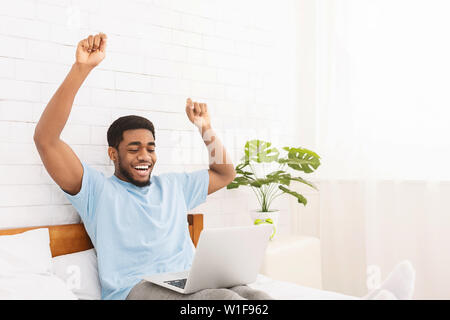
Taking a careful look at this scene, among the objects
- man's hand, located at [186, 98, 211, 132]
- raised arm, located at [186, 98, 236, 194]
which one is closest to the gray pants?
raised arm, located at [186, 98, 236, 194]

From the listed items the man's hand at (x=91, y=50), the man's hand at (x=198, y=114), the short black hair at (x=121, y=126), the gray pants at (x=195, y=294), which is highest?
the man's hand at (x=91, y=50)

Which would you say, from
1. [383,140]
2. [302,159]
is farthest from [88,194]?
[383,140]

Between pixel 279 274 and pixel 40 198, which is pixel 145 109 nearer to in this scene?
pixel 40 198

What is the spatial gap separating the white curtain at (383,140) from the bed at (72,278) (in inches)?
36.0

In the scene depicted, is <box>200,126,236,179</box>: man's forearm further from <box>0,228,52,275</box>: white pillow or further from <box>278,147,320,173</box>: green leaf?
<box>0,228,52,275</box>: white pillow

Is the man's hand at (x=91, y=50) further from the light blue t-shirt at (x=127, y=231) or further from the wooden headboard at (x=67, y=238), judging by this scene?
the wooden headboard at (x=67, y=238)

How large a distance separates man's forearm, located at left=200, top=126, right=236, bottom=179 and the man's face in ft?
1.10

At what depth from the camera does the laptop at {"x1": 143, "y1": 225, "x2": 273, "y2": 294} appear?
158 centimetres

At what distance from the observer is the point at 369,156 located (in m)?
2.73

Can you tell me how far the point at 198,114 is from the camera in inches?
96.6

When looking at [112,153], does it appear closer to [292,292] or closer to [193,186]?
[193,186]

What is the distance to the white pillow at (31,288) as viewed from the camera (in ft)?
4.86

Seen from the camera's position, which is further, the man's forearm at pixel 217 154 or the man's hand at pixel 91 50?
the man's forearm at pixel 217 154

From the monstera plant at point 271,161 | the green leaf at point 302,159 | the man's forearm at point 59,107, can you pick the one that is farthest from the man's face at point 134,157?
the green leaf at point 302,159
